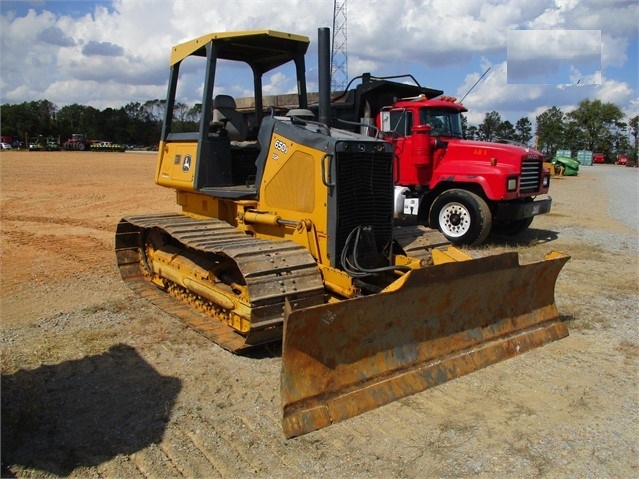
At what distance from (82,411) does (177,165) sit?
3.46 metres

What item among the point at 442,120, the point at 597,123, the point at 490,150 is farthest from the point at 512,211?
the point at 597,123

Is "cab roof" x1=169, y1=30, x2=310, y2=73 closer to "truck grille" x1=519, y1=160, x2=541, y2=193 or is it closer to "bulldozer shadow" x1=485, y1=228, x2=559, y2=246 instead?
"truck grille" x1=519, y1=160, x2=541, y2=193

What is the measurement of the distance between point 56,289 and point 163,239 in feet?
4.78

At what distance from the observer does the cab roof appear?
5859 mm

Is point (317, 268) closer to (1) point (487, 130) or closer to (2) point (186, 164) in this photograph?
(2) point (186, 164)

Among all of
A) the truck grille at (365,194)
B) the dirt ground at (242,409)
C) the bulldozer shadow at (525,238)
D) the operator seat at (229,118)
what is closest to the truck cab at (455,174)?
the bulldozer shadow at (525,238)

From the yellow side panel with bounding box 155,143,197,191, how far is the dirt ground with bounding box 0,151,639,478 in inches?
57.4

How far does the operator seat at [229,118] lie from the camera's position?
6230mm

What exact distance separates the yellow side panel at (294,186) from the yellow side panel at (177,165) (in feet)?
3.67

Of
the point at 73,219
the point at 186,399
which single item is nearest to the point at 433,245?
the point at 186,399

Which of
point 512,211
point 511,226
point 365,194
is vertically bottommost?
point 511,226

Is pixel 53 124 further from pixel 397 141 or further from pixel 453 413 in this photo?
pixel 453 413

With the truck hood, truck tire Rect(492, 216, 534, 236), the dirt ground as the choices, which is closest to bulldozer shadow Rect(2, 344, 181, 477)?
the dirt ground

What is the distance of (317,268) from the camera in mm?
5020
